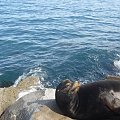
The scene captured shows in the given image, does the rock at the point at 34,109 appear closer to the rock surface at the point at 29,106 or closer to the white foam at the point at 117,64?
the rock surface at the point at 29,106

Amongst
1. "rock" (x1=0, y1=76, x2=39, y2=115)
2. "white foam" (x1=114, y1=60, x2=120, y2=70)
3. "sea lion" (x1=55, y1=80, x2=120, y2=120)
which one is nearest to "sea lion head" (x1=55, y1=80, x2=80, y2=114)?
"sea lion" (x1=55, y1=80, x2=120, y2=120)

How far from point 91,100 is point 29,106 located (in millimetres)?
1516

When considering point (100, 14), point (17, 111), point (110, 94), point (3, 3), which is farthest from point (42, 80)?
point (3, 3)

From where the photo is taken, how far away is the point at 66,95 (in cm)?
712

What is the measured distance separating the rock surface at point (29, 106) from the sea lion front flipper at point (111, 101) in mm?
945

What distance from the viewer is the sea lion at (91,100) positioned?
22.3 ft

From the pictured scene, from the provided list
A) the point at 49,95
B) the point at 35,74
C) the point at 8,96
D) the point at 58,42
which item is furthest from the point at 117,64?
the point at 8,96

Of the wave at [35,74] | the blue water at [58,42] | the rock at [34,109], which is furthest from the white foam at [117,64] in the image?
the rock at [34,109]

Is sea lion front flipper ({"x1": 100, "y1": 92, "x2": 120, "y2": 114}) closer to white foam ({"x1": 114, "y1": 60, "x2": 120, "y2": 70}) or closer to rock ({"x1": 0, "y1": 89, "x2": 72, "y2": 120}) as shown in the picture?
rock ({"x1": 0, "y1": 89, "x2": 72, "y2": 120})

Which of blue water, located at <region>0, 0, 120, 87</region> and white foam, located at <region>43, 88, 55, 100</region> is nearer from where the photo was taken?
white foam, located at <region>43, 88, 55, 100</region>

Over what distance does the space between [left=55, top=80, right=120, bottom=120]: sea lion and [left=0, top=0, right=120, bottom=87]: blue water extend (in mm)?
4508

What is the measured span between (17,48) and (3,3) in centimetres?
1359

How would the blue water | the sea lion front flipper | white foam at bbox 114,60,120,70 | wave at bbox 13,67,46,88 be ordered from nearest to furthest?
the sea lion front flipper
wave at bbox 13,67,46,88
the blue water
white foam at bbox 114,60,120,70

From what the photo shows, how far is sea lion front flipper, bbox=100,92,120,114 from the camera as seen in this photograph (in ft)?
22.1
